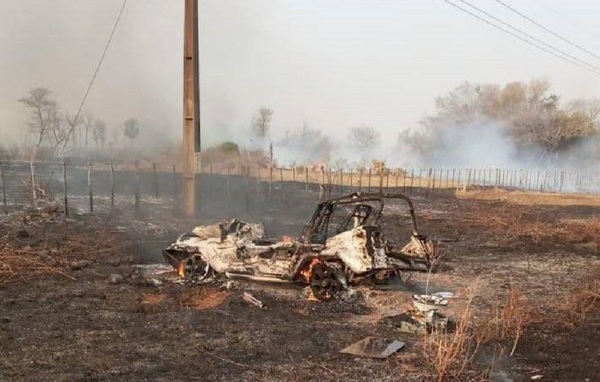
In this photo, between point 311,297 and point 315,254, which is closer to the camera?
point 311,297

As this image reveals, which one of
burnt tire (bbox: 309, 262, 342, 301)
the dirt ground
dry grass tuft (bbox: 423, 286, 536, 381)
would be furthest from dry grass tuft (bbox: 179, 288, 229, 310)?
dry grass tuft (bbox: 423, 286, 536, 381)

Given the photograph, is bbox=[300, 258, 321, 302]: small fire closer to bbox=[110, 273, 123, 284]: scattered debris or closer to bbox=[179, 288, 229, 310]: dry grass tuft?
bbox=[179, 288, 229, 310]: dry grass tuft

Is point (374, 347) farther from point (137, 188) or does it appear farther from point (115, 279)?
point (137, 188)

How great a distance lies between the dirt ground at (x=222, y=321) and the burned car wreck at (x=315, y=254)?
345mm

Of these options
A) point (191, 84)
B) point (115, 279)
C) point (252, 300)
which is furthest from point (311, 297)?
point (191, 84)

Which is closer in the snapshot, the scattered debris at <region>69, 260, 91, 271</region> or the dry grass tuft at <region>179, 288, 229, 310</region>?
the dry grass tuft at <region>179, 288, 229, 310</region>

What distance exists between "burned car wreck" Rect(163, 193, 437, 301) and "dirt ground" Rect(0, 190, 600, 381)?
13.6 inches

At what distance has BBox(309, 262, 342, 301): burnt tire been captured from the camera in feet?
Answer: 32.9

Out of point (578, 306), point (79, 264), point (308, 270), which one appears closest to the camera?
point (578, 306)

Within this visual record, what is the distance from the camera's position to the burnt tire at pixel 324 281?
10016mm

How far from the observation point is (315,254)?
10312mm

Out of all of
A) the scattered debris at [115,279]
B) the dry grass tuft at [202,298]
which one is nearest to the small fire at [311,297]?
the dry grass tuft at [202,298]

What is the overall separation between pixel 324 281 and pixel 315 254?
21.6 inches

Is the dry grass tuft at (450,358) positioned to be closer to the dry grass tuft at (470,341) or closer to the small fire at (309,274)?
the dry grass tuft at (470,341)
